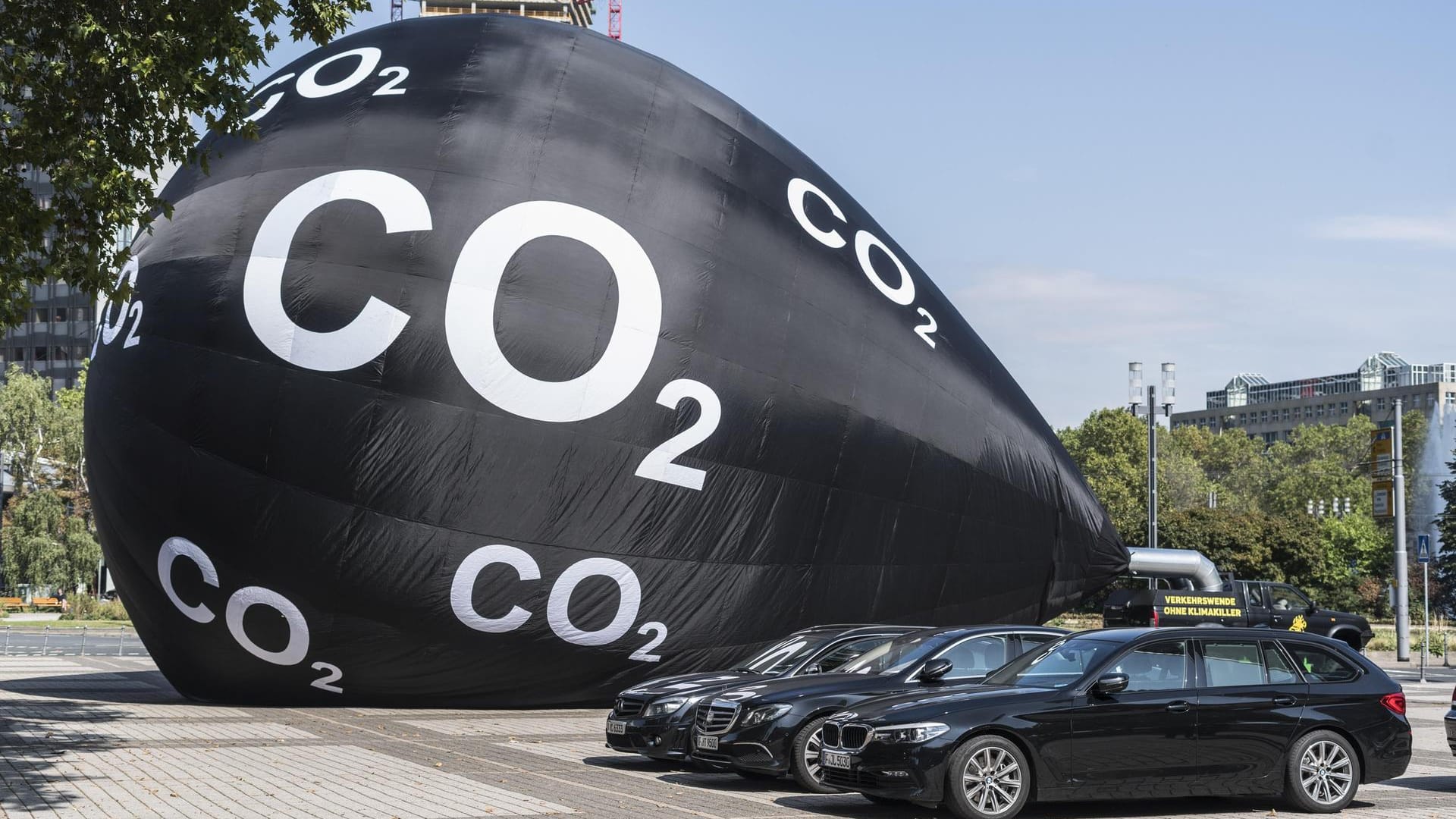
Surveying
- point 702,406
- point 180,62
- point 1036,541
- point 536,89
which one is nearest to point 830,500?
point 702,406

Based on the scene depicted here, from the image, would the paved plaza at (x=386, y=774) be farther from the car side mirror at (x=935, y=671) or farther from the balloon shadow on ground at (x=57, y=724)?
the car side mirror at (x=935, y=671)

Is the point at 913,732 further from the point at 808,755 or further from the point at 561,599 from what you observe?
the point at 561,599

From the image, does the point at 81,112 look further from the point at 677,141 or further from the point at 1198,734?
the point at 1198,734

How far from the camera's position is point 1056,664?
12.5 meters

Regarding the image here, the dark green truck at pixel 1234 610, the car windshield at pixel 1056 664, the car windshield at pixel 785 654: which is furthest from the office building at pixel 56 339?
the car windshield at pixel 1056 664

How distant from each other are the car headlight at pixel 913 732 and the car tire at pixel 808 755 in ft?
5.87

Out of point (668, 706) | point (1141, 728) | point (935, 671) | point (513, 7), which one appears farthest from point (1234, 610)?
point (513, 7)

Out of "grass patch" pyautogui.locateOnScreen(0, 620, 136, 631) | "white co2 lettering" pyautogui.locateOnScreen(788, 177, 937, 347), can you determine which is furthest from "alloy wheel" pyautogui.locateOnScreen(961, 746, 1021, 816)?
"grass patch" pyautogui.locateOnScreen(0, 620, 136, 631)

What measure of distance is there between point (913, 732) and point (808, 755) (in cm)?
212

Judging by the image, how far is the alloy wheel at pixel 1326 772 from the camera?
40.4 ft

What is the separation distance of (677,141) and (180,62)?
28.3 ft

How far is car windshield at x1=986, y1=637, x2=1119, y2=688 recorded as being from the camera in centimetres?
1217

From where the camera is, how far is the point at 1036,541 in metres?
23.2

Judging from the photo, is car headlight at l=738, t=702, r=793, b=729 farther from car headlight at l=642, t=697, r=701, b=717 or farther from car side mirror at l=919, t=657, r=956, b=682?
car side mirror at l=919, t=657, r=956, b=682
